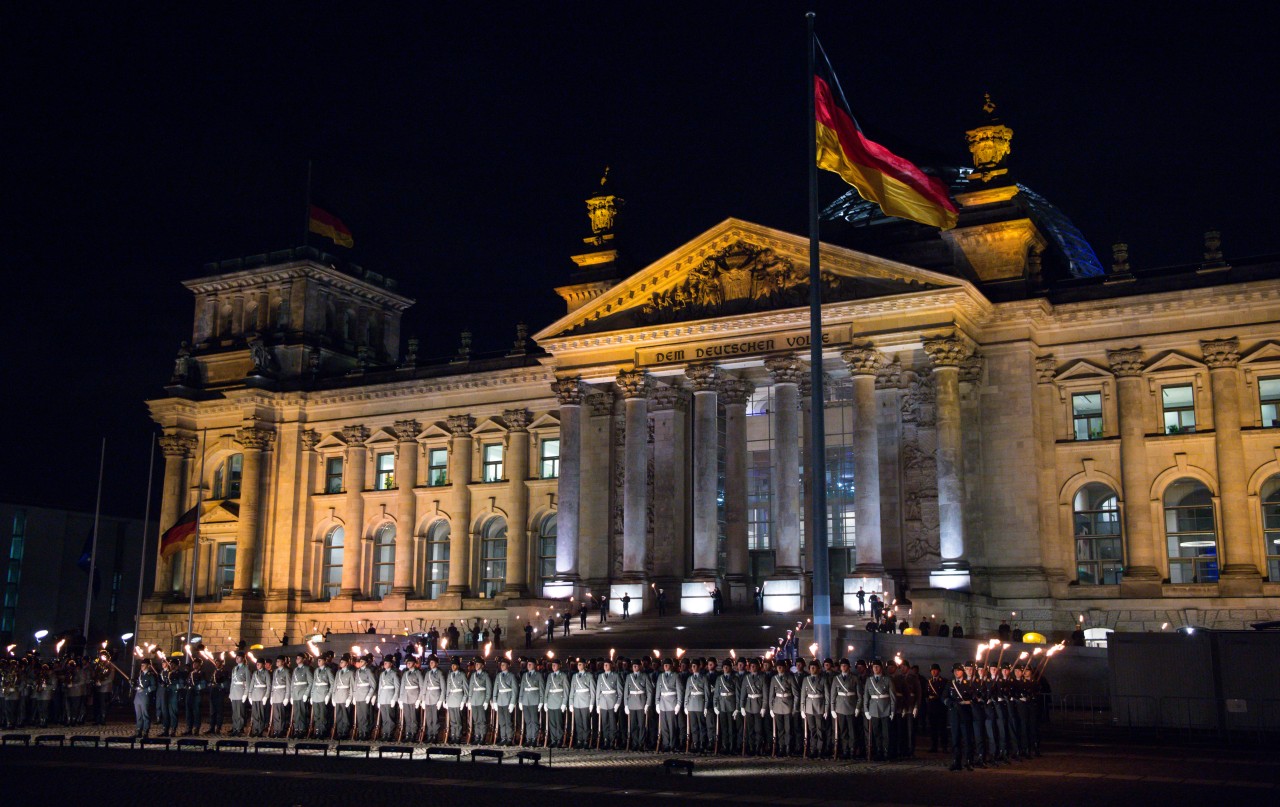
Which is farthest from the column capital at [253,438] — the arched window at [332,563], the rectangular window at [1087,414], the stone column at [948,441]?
the rectangular window at [1087,414]

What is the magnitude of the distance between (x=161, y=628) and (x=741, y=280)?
3643 cm

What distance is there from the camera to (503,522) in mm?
63438

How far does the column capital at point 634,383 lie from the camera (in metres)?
53.0

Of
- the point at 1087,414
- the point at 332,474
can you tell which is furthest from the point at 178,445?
the point at 1087,414

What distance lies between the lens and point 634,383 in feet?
174

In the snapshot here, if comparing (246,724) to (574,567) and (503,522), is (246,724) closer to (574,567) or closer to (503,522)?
(574,567)

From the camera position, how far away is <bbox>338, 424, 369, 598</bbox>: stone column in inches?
2554

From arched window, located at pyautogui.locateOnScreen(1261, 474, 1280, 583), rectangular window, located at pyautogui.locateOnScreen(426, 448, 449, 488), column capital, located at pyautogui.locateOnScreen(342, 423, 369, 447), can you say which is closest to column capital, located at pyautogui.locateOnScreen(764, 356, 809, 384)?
arched window, located at pyautogui.locateOnScreen(1261, 474, 1280, 583)

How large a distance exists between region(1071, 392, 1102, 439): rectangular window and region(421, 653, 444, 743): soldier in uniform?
3057 centimetres

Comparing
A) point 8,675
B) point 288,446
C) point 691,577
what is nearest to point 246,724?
point 8,675

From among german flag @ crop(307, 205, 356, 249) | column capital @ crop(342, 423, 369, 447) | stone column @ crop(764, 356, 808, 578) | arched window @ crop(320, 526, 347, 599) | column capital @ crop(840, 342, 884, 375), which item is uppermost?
german flag @ crop(307, 205, 356, 249)

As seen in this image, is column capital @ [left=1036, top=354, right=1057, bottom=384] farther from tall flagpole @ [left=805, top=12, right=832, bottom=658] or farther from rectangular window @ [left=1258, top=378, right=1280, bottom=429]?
tall flagpole @ [left=805, top=12, right=832, bottom=658]

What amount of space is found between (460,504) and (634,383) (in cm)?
1449

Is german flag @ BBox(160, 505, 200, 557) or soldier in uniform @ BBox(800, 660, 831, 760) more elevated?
german flag @ BBox(160, 505, 200, 557)
